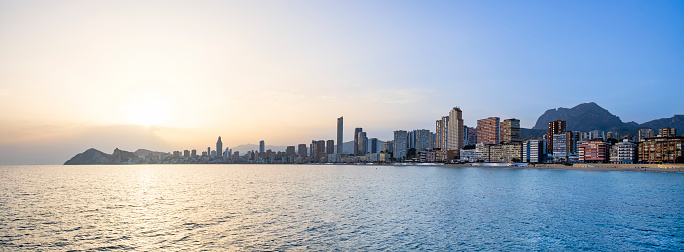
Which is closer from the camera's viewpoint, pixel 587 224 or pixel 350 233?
pixel 350 233

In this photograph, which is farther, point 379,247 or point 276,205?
point 276,205

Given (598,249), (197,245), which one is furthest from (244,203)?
(598,249)

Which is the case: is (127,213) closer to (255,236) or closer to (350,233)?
(255,236)

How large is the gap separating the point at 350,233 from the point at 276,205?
25829mm

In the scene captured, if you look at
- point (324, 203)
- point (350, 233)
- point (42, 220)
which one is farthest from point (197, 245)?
point (324, 203)

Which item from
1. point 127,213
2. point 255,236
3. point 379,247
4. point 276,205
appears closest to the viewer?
point 379,247

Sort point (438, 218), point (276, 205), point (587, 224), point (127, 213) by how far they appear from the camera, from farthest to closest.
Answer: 1. point (276, 205)
2. point (127, 213)
3. point (438, 218)
4. point (587, 224)

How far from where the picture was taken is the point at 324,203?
211ft

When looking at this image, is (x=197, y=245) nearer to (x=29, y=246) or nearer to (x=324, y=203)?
Answer: (x=29, y=246)

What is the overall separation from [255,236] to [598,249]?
2997cm

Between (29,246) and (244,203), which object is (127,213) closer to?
(244,203)

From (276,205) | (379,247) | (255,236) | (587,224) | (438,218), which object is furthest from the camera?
(276,205)

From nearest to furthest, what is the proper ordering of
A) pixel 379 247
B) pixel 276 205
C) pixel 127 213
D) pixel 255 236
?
pixel 379 247 → pixel 255 236 → pixel 127 213 → pixel 276 205

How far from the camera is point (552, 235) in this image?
129 feet
